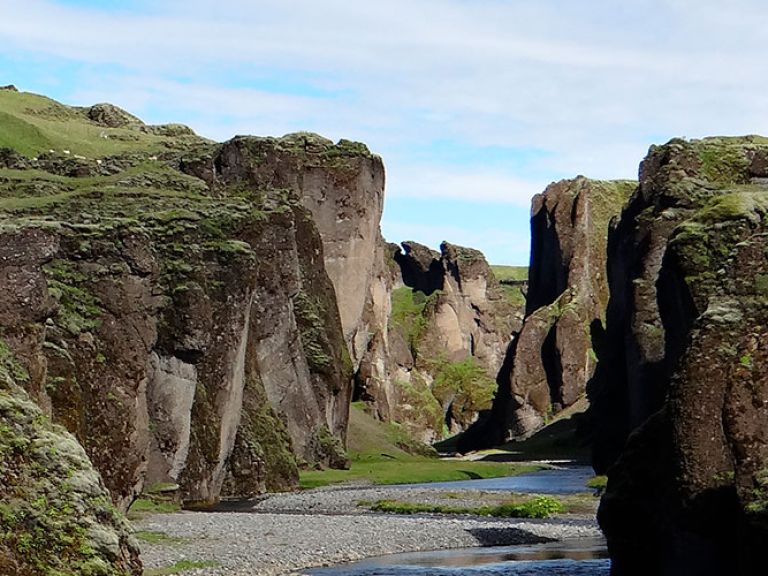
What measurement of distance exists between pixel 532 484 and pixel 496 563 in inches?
2169

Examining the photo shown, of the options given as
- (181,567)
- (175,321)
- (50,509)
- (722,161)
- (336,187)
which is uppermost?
(336,187)

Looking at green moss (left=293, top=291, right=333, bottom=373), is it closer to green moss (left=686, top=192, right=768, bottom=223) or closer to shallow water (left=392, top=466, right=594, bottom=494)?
shallow water (left=392, top=466, right=594, bottom=494)

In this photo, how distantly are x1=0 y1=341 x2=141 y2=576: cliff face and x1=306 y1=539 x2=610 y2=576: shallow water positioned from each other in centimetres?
1297

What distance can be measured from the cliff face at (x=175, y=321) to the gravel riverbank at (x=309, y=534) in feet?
14.1

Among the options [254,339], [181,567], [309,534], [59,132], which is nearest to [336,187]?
[254,339]

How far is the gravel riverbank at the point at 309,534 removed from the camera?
43812 mm

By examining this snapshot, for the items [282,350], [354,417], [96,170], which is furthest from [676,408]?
[354,417]

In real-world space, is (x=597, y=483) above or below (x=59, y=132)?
below

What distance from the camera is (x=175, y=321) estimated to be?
65.3m

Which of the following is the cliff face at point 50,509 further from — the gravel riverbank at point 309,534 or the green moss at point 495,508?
the green moss at point 495,508

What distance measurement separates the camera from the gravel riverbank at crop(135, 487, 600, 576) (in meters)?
43.8

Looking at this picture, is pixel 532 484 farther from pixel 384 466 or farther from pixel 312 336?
pixel 312 336

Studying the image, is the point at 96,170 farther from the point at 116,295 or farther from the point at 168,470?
the point at 116,295

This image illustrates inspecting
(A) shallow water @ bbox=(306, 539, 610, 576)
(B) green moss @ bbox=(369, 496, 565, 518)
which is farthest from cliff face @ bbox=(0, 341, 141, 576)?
(B) green moss @ bbox=(369, 496, 565, 518)
